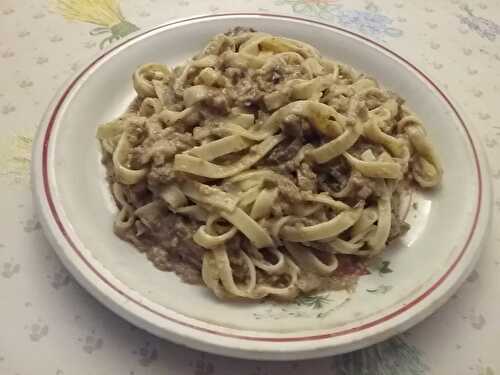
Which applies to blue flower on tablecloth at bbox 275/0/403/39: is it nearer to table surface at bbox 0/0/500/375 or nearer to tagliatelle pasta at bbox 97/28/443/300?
table surface at bbox 0/0/500/375

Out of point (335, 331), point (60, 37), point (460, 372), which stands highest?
point (335, 331)

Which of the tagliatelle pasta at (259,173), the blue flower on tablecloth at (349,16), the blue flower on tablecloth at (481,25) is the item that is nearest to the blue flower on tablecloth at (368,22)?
the blue flower on tablecloth at (349,16)

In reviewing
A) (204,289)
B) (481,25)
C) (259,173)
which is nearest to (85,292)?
(204,289)

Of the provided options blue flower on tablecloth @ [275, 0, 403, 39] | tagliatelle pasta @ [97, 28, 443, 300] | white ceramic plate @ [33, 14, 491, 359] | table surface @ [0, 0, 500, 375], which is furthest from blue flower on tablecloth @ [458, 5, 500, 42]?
tagliatelle pasta @ [97, 28, 443, 300]

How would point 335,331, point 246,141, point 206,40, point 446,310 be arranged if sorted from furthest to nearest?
point 206,40 → point 246,141 → point 446,310 → point 335,331

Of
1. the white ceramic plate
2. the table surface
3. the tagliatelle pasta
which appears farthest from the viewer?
the tagliatelle pasta

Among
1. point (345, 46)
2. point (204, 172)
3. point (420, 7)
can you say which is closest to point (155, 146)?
point (204, 172)

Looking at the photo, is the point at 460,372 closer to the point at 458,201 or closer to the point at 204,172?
the point at 458,201
